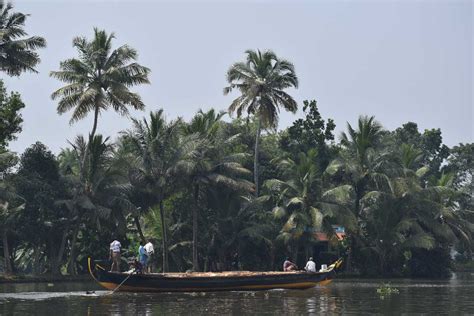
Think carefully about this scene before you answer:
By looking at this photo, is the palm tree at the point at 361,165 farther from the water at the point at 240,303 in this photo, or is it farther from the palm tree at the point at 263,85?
the water at the point at 240,303

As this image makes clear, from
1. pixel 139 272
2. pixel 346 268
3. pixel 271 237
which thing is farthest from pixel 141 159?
pixel 346 268

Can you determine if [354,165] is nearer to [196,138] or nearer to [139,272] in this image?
[196,138]

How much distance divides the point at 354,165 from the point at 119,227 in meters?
19.0

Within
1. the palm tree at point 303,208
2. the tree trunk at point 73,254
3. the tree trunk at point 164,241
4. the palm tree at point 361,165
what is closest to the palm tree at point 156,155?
the tree trunk at point 164,241

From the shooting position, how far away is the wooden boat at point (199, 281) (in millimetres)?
36031

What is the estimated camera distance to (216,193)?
182 feet

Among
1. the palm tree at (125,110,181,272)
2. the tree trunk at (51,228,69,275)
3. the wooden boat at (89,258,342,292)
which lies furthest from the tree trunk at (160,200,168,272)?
the wooden boat at (89,258,342,292)

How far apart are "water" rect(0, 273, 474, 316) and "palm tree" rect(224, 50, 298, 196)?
80.1ft

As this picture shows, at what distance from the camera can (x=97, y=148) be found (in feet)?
172

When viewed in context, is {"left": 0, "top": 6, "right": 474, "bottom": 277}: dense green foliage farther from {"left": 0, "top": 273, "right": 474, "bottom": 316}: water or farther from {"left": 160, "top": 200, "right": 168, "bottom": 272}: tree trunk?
{"left": 0, "top": 273, "right": 474, "bottom": 316}: water

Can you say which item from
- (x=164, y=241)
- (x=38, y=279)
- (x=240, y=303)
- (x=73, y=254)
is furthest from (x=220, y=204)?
(x=240, y=303)

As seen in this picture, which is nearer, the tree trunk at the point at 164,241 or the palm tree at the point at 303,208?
the tree trunk at the point at 164,241

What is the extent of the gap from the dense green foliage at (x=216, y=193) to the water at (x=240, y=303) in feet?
48.6

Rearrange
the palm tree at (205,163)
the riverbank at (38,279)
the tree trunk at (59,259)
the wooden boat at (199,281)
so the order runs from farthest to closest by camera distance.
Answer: the tree trunk at (59,259) → the palm tree at (205,163) → the riverbank at (38,279) → the wooden boat at (199,281)
